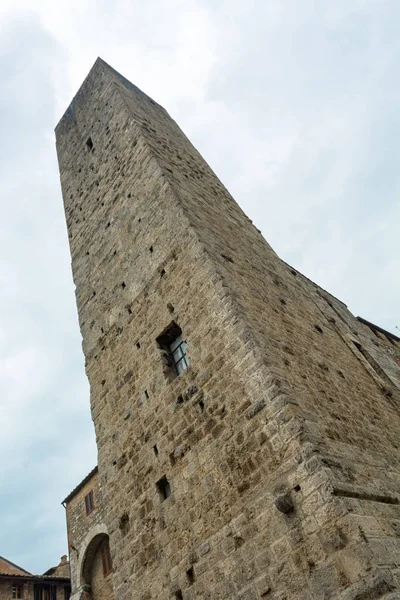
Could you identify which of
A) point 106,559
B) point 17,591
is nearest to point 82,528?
point 106,559

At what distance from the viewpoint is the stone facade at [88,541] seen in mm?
14836

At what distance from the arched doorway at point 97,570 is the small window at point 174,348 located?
429 inches

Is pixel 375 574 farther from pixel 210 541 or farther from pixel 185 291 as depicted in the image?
pixel 185 291

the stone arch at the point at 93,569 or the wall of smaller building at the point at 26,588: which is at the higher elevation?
the wall of smaller building at the point at 26,588

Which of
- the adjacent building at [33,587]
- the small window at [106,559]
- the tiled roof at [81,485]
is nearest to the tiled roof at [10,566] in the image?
the adjacent building at [33,587]

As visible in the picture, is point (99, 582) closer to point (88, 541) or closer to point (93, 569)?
point (93, 569)

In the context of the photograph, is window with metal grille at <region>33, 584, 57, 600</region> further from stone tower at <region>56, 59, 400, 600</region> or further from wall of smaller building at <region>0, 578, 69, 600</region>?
stone tower at <region>56, 59, 400, 600</region>

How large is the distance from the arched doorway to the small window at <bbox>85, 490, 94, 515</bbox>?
1317 millimetres

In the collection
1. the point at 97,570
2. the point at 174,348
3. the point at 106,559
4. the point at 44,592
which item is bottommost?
the point at 174,348

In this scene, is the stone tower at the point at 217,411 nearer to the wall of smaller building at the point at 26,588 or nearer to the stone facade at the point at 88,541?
the stone facade at the point at 88,541

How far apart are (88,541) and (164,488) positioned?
12.2 metres

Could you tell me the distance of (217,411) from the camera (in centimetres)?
523

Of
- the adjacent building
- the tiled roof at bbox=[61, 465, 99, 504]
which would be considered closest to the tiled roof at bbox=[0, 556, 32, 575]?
A: the adjacent building

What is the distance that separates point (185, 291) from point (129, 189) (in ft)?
11.2
